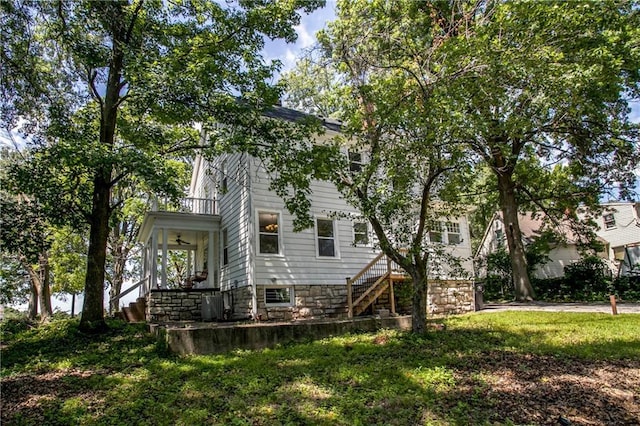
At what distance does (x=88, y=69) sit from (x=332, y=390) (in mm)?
9332

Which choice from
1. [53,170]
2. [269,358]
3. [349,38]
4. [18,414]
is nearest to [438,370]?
[269,358]

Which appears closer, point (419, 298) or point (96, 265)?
point (419, 298)

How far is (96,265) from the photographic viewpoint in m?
8.78

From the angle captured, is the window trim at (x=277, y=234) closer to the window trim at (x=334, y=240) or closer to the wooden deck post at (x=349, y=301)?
the window trim at (x=334, y=240)

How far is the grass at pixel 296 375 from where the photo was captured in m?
4.35

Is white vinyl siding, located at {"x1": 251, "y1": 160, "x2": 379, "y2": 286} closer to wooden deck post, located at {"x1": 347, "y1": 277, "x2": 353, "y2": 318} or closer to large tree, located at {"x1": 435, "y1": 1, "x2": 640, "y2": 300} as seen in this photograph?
wooden deck post, located at {"x1": 347, "y1": 277, "x2": 353, "y2": 318}

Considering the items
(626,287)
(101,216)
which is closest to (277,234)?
(101,216)

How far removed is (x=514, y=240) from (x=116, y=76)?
16.1 meters

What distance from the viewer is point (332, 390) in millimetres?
5094

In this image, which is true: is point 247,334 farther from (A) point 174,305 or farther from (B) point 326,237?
(B) point 326,237

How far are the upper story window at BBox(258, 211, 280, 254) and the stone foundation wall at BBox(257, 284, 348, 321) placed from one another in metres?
1.25

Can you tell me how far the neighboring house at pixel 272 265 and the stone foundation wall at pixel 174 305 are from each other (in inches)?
1.1

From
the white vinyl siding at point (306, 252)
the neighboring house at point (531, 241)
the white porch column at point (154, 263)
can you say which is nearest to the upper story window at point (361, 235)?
the white vinyl siding at point (306, 252)

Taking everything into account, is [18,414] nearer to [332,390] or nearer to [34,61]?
[332,390]
